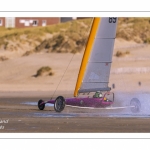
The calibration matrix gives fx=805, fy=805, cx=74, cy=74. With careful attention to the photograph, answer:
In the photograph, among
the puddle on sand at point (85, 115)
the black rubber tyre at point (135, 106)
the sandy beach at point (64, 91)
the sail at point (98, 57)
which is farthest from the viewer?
the sail at point (98, 57)

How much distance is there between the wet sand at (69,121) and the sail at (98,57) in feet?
4.66

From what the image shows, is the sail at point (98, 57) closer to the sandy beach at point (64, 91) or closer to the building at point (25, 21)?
the sandy beach at point (64, 91)

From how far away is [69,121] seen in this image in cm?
2739

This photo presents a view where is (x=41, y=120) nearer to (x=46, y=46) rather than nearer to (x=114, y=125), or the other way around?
(x=114, y=125)

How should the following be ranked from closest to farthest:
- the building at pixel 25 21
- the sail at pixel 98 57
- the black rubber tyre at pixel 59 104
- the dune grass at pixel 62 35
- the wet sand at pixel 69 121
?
the wet sand at pixel 69 121
the black rubber tyre at pixel 59 104
the sail at pixel 98 57
the dune grass at pixel 62 35
the building at pixel 25 21

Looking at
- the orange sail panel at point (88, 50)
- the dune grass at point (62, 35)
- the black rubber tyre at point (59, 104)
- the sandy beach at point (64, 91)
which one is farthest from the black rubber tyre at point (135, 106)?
the dune grass at point (62, 35)

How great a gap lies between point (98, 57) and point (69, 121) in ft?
20.6

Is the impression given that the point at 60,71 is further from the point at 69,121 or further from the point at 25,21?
the point at 69,121

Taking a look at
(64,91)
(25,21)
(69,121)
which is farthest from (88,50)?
(25,21)

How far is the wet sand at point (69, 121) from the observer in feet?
83.1

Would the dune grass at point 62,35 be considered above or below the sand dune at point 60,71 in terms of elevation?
above
